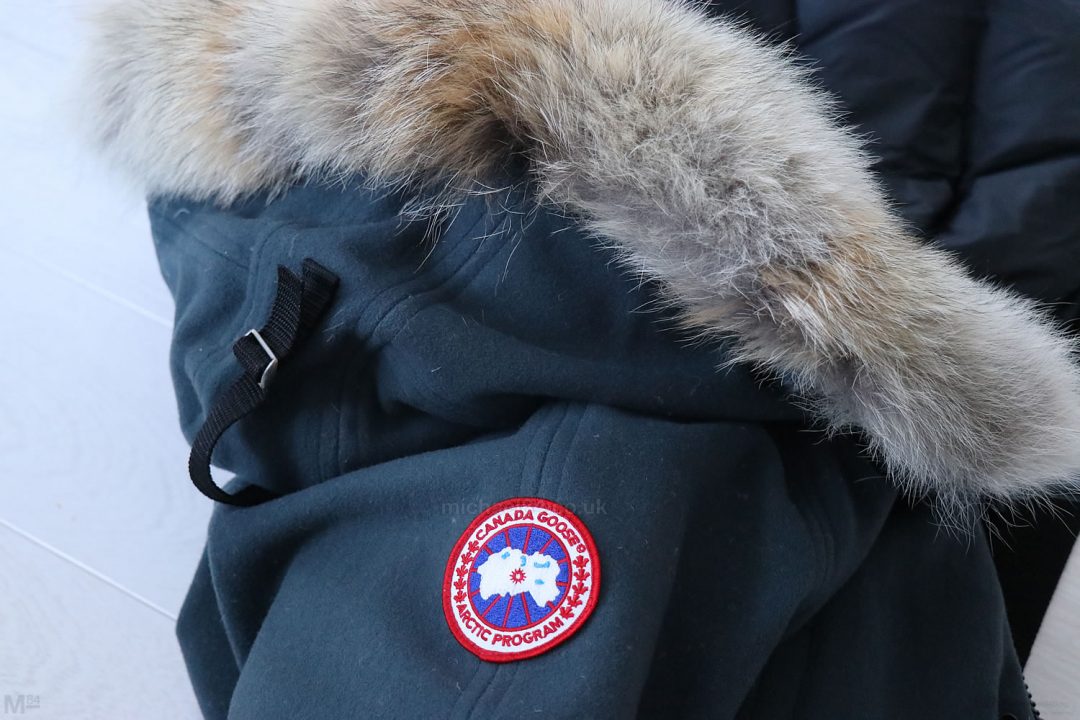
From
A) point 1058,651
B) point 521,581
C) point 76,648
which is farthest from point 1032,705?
point 76,648

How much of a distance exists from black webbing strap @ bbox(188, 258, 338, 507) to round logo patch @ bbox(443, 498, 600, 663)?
133mm

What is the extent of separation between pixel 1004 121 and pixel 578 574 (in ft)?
1.13

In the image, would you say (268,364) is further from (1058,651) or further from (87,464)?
(1058,651)

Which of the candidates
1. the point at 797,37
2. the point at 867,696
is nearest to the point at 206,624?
the point at 867,696

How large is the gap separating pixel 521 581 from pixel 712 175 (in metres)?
0.21

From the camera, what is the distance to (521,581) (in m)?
0.42

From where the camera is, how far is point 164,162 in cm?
53

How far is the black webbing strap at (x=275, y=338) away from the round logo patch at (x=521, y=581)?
0.13 metres

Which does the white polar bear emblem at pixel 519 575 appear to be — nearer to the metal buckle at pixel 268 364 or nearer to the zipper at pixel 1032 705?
the metal buckle at pixel 268 364

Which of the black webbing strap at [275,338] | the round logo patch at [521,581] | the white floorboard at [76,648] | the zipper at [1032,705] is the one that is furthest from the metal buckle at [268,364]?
the zipper at [1032,705]

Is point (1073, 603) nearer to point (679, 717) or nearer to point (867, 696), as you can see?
point (867, 696)

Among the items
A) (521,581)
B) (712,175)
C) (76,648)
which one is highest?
(712,175)

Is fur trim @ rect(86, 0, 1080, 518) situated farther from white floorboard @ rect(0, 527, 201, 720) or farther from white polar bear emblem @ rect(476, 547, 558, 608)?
white floorboard @ rect(0, 527, 201, 720)

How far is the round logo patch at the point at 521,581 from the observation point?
1.35ft
